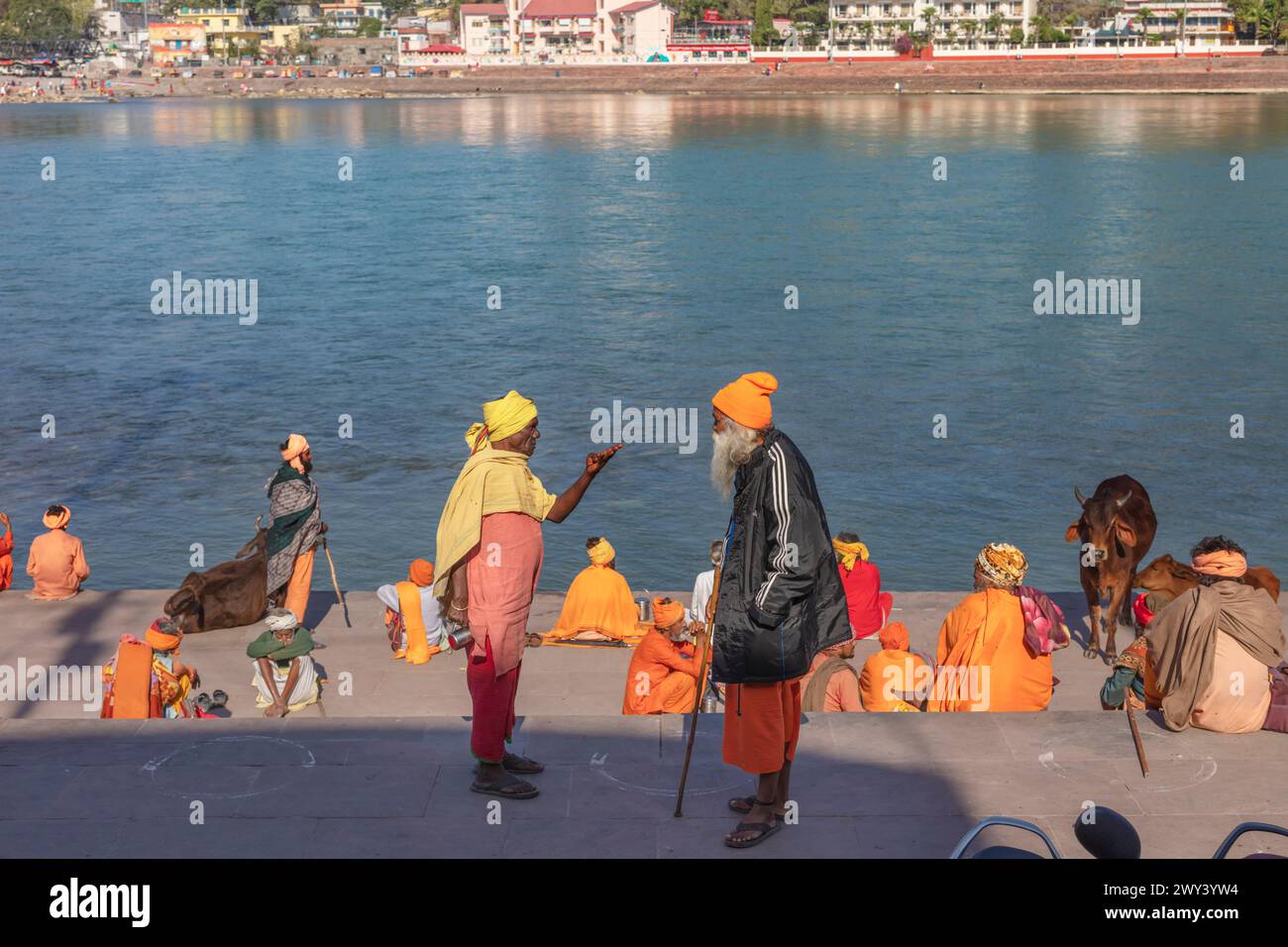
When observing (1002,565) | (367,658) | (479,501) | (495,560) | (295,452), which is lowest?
(367,658)

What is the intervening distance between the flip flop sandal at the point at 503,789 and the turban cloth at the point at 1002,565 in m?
2.37

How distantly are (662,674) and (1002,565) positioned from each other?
5.67 feet

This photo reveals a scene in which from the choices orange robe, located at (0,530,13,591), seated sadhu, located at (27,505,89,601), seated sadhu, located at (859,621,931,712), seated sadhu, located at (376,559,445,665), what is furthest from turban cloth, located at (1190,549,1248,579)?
orange robe, located at (0,530,13,591)

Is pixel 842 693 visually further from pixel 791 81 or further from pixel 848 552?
pixel 791 81

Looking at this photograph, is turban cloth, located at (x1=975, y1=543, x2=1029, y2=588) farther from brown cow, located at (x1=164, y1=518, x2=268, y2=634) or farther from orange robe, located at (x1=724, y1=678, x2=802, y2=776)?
brown cow, located at (x1=164, y1=518, x2=268, y2=634)

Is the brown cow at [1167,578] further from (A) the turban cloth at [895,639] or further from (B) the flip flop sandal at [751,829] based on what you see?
(B) the flip flop sandal at [751,829]

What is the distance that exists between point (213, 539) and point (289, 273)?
2486 cm

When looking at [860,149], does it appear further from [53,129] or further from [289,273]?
[53,129]

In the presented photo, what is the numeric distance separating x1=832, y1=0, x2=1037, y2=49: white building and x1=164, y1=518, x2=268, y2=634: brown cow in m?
110

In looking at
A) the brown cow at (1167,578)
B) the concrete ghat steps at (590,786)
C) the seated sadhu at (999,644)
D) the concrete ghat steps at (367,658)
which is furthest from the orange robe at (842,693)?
the brown cow at (1167,578)

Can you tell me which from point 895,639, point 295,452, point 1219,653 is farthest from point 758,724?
point 295,452

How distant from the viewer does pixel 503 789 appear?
17.8 ft

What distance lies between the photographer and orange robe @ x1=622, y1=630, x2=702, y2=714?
273 inches

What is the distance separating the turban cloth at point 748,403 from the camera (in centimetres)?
494
